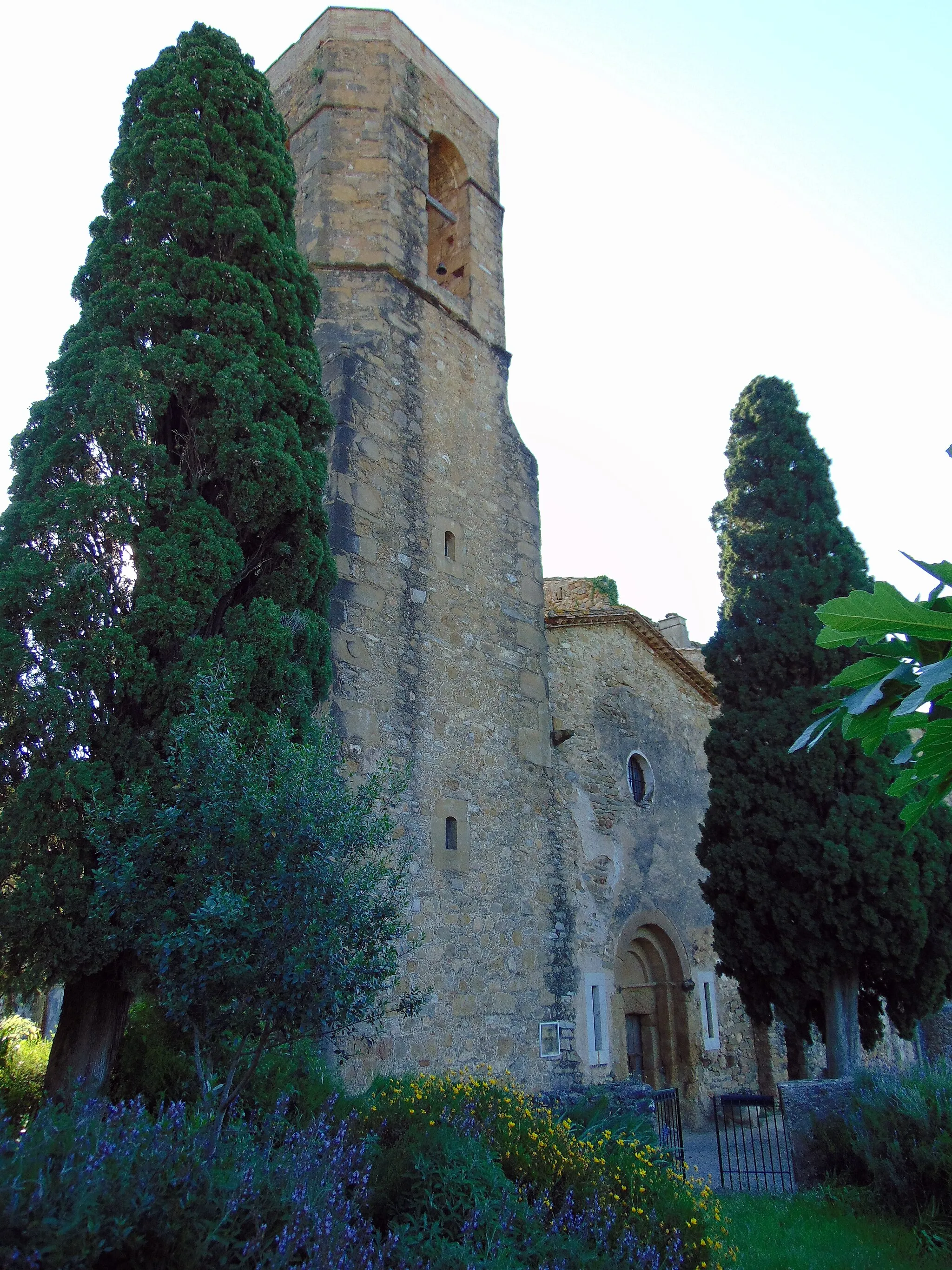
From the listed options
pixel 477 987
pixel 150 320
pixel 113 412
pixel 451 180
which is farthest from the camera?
pixel 451 180

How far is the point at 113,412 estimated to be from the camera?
6484 mm

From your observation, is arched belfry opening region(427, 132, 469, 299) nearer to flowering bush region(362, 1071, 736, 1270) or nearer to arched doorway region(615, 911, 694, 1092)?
arched doorway region(615, 911, 694, 1092)

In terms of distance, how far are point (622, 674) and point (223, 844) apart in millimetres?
9505

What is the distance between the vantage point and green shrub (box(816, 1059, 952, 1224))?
6.86m

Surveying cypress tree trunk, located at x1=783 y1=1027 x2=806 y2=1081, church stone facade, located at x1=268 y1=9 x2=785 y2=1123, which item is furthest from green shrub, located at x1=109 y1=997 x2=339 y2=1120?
cypress tree trunk, located at x1=783 y1=1027 x2=806 y2=1081

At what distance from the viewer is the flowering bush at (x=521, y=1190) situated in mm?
4410

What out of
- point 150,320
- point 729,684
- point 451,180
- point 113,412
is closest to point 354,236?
point 451,180

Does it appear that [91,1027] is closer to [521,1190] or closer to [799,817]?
[521,1190]

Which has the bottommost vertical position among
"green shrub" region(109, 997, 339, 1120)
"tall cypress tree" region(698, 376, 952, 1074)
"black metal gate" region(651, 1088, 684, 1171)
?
"black metal gate" region(651, 1088, 684, 1171)

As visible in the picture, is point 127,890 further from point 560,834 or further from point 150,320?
point 560,834

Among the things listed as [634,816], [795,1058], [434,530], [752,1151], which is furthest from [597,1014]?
[434,530]

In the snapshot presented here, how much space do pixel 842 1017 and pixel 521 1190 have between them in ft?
19.9

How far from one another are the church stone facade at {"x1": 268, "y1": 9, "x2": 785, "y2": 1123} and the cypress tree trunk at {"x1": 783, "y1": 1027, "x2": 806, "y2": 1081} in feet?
0.80

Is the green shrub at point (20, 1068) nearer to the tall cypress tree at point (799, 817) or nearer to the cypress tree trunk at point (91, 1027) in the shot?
the cypress tree trunk at point (91, 1027)
